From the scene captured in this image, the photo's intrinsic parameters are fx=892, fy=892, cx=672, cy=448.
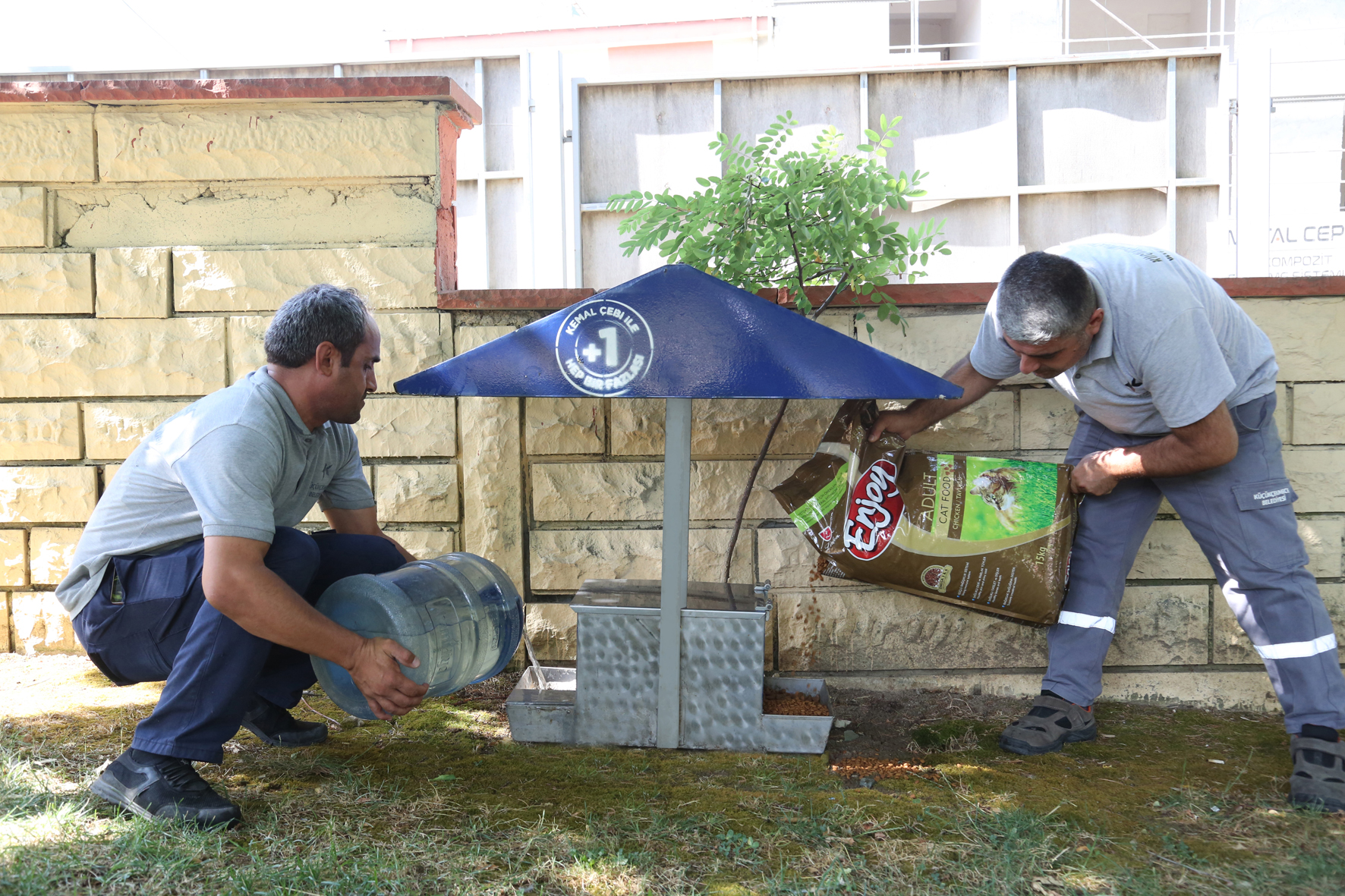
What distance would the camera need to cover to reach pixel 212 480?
2.10 m

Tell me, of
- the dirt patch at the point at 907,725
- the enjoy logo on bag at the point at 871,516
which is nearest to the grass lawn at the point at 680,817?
the dirt patch at the point at 907,725

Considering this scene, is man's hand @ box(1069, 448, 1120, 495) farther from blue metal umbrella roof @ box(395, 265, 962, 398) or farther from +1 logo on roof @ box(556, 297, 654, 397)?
+1 logo on roof @ box(556, 297, 654, 397)

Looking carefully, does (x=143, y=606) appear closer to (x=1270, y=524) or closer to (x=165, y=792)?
(x=165, y=792)

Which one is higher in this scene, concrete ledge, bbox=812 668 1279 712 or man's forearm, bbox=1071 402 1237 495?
man's forearm, bbox=1071 402 1237 495

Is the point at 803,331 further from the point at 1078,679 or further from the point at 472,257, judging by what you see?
the point at 472,257

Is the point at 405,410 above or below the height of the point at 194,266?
below

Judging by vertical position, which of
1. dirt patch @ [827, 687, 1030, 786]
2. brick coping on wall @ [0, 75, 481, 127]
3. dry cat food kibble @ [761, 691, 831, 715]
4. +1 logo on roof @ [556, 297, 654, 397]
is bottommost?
dirt patch @ [827, 687, 1030, 786]

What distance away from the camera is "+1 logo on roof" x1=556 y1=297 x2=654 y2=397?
7.74 ft

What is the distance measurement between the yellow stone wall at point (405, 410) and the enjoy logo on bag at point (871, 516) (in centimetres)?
43

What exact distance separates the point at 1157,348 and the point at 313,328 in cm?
227

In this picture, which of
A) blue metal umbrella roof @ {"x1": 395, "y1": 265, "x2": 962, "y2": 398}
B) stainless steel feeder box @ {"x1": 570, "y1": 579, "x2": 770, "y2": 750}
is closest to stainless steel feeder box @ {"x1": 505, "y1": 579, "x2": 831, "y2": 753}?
stainless steel feeder box @ {"x1": 570, "y1": 579, "x2": 770, "y2": 750}

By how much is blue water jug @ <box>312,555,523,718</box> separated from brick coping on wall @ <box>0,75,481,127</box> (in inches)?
67.5

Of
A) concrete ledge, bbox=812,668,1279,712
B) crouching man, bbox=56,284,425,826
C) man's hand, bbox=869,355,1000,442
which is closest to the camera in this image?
crouching man, bbox=56,284,425,826

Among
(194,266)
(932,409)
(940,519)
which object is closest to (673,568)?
(940,519)
